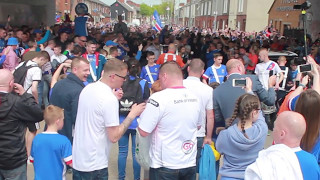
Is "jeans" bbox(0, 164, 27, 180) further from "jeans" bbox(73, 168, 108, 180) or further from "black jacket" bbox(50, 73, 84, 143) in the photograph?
"black jacket" bbox(50, 73, 84, 143)

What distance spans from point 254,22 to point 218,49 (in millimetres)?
38399

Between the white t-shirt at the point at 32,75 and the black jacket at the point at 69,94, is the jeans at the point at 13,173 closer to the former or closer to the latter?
the black jacket at the point at 69,94

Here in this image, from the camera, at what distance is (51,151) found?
3.87m

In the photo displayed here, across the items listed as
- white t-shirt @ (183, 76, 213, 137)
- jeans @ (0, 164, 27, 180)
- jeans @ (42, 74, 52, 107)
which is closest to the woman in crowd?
white t-shirt @ (183, 76, 213, 137)

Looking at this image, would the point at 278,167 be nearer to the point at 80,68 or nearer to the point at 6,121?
the point at 6,121

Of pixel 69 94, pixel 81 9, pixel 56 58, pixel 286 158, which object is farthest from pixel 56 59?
pixel 81 9

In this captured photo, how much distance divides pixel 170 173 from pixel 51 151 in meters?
1.28

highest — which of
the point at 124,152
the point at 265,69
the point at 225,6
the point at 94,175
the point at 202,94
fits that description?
the point at 225,6

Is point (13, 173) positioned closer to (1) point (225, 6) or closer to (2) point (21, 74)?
(2) point (21, 74)

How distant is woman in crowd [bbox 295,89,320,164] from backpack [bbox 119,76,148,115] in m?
2.29

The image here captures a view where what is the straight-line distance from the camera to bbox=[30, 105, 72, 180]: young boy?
12.7 ft

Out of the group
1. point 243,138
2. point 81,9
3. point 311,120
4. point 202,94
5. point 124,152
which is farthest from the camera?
point 81,9

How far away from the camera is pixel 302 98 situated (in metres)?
3.38

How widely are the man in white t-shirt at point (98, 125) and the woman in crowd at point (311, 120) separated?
5.03 feet
